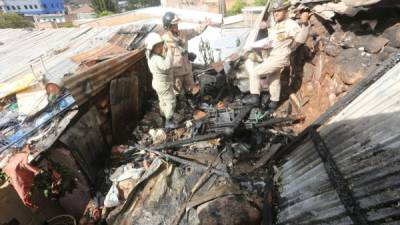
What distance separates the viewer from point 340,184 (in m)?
2.94

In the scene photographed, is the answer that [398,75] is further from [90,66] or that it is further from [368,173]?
[90,66]

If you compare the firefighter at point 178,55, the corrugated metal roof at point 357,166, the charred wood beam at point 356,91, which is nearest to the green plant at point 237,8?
the firefighter at point 178,55

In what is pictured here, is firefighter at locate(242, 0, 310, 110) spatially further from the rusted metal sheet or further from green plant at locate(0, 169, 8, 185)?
green plant at locate(0, 169, 8, 185)

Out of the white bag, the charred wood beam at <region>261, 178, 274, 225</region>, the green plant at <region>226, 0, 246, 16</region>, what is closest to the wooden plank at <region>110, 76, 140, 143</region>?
the white bag

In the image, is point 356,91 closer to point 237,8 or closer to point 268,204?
point 268,204

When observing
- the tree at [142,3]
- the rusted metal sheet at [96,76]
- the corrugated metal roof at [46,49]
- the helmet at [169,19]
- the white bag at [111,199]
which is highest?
the helmet at [169,19]

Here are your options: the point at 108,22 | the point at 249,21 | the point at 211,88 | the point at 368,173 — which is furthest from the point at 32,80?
the point at 108,22

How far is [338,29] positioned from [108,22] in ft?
61.3

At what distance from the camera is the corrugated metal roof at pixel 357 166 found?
2.55 m

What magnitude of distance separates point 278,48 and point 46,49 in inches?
241

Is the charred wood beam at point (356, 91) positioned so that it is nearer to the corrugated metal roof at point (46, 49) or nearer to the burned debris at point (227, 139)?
the burned debris at point (227, 139)

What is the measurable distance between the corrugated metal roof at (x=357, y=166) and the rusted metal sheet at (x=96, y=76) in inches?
147

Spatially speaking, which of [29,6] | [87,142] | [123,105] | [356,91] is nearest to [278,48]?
[356,91]

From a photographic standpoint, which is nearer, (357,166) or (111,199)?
(357,166)
